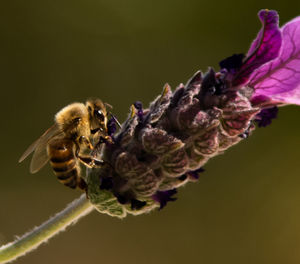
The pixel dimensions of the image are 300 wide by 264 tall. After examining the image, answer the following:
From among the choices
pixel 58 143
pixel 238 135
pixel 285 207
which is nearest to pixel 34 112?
pixel 285 207

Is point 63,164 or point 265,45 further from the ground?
point 265,45

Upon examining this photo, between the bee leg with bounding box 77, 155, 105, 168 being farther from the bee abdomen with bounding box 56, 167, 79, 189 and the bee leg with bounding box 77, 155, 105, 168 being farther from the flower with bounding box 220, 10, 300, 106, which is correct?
the flower with bounding box 220, 10, 300, 106

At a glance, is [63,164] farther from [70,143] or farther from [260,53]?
[260,53]

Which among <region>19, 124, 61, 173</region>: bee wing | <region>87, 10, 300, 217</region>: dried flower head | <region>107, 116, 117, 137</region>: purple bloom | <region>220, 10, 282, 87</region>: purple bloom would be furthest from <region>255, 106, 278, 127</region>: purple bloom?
<region>19, 124, 61, 173</region>: bee wing

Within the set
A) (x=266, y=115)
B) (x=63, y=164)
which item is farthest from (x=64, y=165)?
(x=266, y=115)

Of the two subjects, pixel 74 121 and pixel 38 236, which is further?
pixel 74 121

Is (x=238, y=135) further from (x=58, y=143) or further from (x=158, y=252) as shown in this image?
(x=158, y=252)
